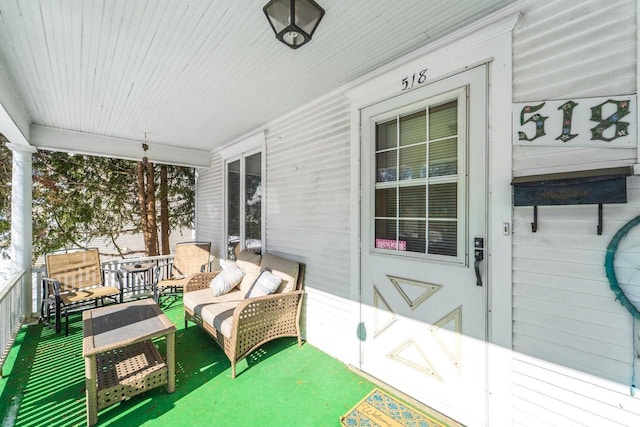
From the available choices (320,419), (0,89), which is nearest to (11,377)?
(0,89)

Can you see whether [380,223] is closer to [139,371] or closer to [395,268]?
[395,268]

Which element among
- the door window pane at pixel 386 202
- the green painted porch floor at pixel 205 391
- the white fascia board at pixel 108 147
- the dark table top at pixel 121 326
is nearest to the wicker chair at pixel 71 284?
the green painted porch floor at pixel 205 391

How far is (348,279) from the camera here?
2.92 metres

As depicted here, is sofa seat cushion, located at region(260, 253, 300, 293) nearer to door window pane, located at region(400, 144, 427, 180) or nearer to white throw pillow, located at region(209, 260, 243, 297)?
white throw pillow, located at region(209, 260, 243, 297)

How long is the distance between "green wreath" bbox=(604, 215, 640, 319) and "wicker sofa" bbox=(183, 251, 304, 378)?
260cm

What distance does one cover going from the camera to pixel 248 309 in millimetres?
2797

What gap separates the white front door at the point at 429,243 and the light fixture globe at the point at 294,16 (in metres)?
1.14

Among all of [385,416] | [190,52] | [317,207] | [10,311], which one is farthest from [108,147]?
[385,416]

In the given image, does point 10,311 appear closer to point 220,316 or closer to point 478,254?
point 220,316

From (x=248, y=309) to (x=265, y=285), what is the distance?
17.9 inches

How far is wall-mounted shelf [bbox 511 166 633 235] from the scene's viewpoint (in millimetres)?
1435

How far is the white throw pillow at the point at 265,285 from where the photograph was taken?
319cm

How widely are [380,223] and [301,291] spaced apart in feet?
4.33

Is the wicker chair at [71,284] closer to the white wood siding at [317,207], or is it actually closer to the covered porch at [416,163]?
the covered porch at [416,163]
